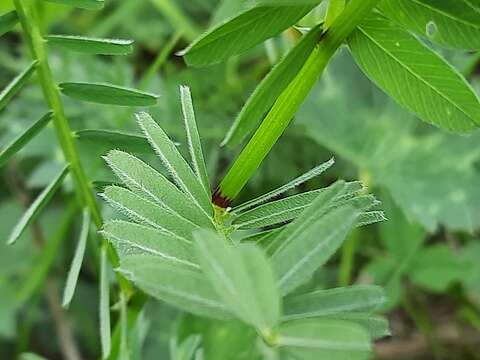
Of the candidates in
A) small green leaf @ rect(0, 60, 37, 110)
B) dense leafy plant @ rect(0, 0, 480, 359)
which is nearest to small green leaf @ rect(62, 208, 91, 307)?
dense leafy plant @ rect(0, 0, 480, 359)

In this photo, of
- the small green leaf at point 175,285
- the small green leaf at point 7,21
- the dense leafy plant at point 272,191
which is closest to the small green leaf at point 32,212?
the dense leafy plant at point 272,191

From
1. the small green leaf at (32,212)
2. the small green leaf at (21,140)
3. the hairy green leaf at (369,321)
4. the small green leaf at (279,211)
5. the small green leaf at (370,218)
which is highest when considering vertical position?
the small green leaf at (21,140)

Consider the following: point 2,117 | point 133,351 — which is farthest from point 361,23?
point 2,117

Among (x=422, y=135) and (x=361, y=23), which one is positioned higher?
(x=361, y=23)

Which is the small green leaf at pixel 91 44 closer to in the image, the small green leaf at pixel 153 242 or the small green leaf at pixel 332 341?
the small green leaf at pixel 153 242

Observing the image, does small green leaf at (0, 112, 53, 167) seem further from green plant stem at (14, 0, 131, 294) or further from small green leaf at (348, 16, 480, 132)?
small green leaf at (348, 16, 480, 132)

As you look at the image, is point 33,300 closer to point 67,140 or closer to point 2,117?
point 2,117
